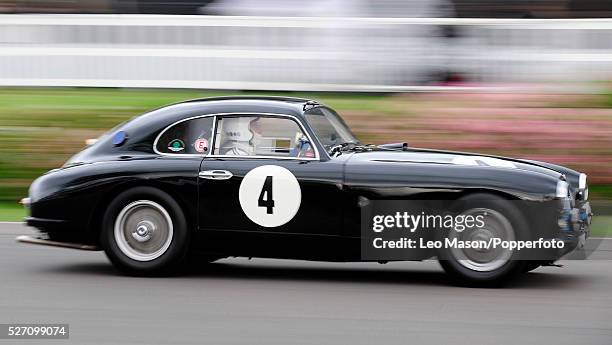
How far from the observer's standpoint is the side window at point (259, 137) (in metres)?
7.59

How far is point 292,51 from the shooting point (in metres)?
14.5

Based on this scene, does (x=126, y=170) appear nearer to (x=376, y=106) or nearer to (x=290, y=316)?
(x=290, y=316)

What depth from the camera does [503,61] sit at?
45.8 ft

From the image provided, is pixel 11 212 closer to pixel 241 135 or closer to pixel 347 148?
pixel 241 135

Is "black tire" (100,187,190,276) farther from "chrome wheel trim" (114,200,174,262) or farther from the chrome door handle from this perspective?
the chrome door handle

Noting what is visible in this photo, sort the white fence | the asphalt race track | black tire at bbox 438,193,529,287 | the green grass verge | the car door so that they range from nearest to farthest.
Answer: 1. the asphalt race track
2. black tire at bbox 438,193,529,287
3. the car door
4. the green grass verge
5. the white fence

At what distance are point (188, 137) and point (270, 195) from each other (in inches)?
33.9

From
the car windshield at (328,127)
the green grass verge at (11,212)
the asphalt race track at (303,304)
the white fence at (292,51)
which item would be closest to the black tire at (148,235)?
the asphalt race track at (303,304)

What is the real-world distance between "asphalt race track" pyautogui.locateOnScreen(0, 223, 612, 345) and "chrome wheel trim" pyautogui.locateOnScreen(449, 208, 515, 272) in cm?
19

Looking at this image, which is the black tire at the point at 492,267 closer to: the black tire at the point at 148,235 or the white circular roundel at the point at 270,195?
the white circular roundel at the point at 270,195

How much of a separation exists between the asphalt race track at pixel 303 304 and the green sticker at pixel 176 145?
37.9 inches

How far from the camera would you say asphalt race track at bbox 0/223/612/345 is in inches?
233

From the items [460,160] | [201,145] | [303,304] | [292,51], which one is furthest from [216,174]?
[292,51]

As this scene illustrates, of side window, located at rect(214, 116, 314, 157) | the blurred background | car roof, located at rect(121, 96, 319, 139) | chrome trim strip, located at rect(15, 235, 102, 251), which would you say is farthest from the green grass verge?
side window, located at rect(214, 116, 314, 157)
